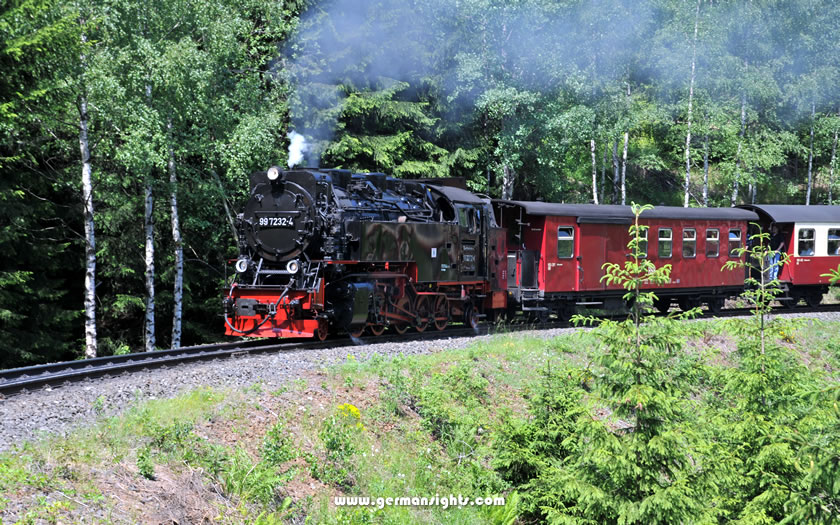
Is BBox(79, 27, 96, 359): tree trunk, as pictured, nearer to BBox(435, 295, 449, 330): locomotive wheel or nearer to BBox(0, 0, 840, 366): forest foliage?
BBox(0, 0, 840, 366): forest foliage

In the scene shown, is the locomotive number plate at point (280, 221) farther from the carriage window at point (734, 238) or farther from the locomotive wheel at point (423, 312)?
the carriage window at point (734, 238)

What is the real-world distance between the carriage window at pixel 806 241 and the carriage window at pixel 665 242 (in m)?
5.69

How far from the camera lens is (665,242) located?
20.1 meters

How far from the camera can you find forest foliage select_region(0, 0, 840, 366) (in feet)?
58.7

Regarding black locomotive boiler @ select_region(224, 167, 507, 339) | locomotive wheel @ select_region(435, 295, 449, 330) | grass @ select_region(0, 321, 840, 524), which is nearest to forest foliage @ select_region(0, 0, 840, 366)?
black locomotive boiler @ select_region(224, 167, 507, 339)

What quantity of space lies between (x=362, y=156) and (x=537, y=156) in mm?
6922

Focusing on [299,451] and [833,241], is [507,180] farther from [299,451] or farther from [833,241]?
[299,451]

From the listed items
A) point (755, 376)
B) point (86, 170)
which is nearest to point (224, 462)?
point (755, 376)

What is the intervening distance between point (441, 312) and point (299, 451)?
8.62m

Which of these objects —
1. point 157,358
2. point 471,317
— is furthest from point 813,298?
point 157,358

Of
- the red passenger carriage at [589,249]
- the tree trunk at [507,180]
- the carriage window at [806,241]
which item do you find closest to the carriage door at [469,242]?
the red passenger carriage at [589,249]

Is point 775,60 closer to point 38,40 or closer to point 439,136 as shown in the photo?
point 439,136

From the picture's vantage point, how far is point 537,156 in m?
27.6

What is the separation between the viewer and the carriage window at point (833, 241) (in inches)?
923
